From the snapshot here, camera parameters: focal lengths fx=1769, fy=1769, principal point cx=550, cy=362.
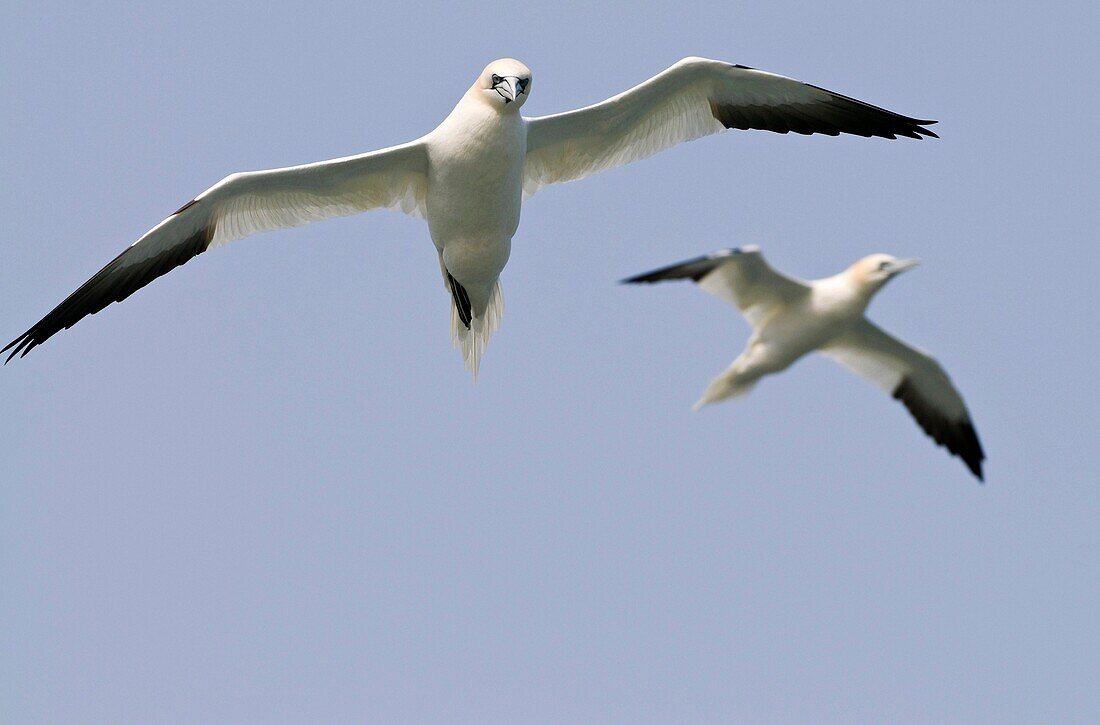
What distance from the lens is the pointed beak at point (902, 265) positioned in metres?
14.5

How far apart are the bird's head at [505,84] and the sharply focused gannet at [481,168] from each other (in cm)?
2

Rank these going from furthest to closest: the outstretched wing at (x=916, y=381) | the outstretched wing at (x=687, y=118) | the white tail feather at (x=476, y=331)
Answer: the white tail feather at (x=476, y=331) → the outstretched wing at (x=916, y=381) → the outstretched wing at (x=687, y=118)

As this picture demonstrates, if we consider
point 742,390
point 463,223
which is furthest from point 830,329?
point 463,223

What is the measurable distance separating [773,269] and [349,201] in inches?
142

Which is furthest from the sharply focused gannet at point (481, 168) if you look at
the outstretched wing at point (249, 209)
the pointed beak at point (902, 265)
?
the pointed beak at point (902, 265)

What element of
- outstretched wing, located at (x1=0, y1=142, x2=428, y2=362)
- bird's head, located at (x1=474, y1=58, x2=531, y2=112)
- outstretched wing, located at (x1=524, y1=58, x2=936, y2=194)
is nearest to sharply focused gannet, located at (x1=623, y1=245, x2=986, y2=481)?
outstretched wing, located at (x1=524, y1=58, x2=936, y2=194)

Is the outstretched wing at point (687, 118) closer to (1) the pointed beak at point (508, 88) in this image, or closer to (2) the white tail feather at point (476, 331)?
(1) the pointed beak at point (508, 88)

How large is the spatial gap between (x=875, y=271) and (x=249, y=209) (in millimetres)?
5190

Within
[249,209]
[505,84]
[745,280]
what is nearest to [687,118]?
[745,280]

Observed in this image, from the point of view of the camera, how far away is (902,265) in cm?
1464

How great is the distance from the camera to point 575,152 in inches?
593

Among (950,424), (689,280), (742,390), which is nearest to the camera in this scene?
(689,280)

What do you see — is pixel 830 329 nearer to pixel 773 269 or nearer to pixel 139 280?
pixel 773 269

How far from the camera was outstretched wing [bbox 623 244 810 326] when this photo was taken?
13.8m
